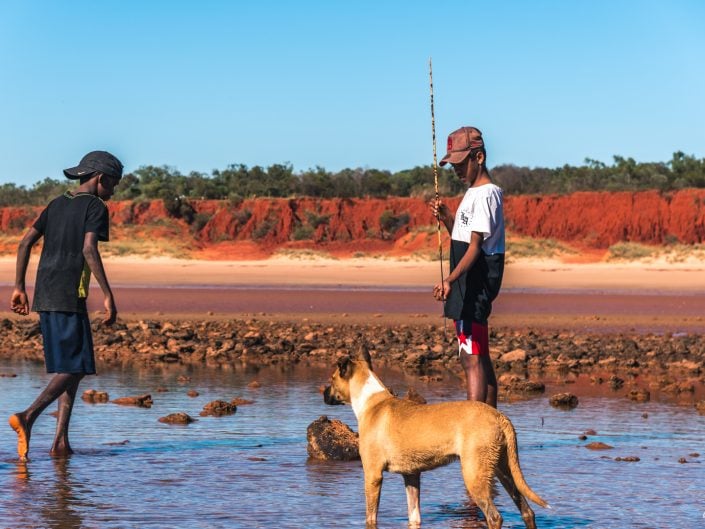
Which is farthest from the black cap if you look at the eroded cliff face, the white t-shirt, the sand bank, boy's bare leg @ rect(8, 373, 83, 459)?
the eroded cliff face

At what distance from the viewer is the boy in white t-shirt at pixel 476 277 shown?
25.7 feet

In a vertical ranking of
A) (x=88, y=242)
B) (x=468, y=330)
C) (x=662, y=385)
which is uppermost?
(x=88, y=242)

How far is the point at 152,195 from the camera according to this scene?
73812 mm

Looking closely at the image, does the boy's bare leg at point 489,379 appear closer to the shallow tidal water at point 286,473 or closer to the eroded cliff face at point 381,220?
the shallow tidal water at point 286,473

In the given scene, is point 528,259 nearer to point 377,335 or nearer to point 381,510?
point 377,335

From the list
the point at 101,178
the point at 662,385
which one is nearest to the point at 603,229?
the point at 662,385

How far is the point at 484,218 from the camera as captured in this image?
783cm

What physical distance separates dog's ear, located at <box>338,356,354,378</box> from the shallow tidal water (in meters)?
0.80

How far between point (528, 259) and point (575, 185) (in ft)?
67.9

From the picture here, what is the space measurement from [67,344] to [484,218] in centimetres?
307

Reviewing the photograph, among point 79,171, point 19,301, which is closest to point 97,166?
point 79,171

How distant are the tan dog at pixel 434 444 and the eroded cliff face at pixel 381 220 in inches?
2027

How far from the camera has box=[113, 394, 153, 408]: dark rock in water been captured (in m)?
11.2

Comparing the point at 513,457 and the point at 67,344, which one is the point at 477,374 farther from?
the point at 67,344
